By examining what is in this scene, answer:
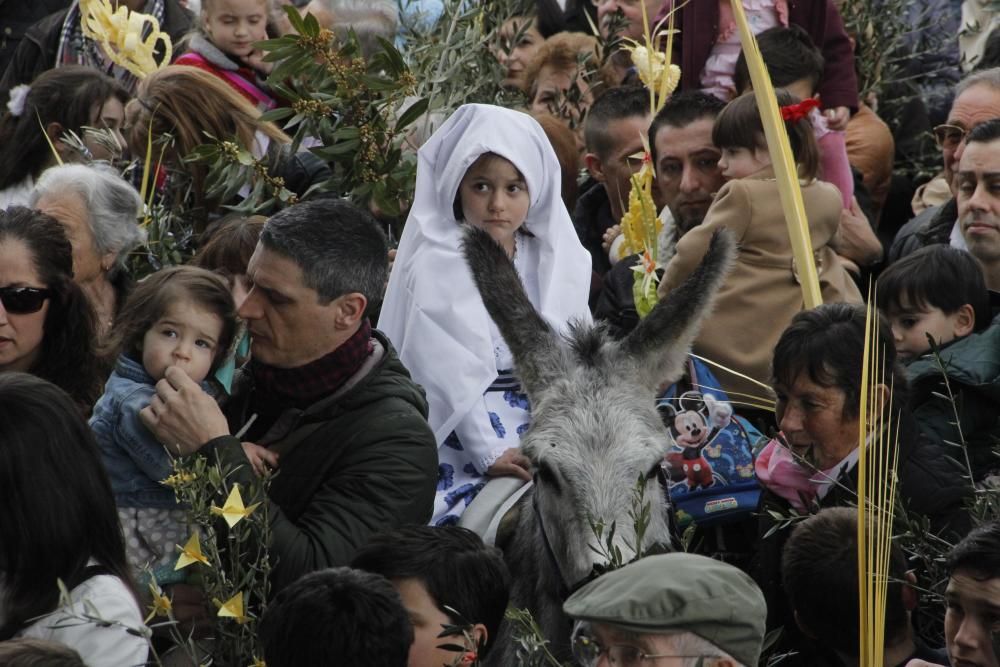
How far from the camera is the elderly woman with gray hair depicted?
754 cm

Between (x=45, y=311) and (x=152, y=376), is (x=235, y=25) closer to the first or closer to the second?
(x=45, y=311)

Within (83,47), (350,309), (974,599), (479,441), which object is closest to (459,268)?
(479,441)

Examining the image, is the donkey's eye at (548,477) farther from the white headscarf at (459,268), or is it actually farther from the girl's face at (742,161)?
the girl's face at (742,161)

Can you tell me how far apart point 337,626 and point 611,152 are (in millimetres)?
5384

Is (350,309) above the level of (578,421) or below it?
above

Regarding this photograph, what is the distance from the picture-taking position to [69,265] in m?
6.81

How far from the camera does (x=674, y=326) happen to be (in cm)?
593

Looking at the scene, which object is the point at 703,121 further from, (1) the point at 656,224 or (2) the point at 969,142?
(2) the point at 969,142

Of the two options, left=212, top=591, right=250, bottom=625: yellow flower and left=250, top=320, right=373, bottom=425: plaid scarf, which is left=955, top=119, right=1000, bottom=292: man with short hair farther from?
left=212, top=591, right=250, bottom=625: yellow flower

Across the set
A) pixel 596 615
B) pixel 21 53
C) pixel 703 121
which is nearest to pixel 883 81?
pixel 703 121

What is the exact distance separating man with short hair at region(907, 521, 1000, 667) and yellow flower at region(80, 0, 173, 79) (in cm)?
613

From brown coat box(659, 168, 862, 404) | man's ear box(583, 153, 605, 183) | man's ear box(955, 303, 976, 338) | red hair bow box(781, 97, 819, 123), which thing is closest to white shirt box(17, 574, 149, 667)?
brown coat box(659, 168, 862, 404)

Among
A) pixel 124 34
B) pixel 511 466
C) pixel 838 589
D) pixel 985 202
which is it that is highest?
pixel 124 34

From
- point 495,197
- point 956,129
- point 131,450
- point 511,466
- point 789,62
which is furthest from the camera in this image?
point 789,62
